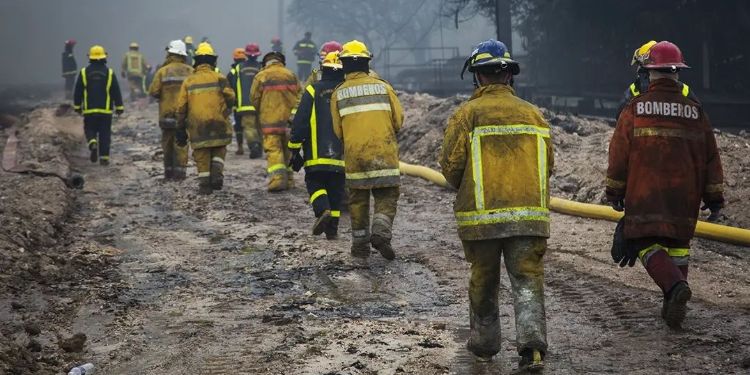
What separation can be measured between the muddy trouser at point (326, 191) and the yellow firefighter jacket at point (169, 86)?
16.9 feet

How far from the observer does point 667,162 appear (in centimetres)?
661

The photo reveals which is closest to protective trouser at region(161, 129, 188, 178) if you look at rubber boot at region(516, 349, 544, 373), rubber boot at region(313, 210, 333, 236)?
rubber boot at region(313, 210, 333, 236)

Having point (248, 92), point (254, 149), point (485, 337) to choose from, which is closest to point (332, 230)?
point (485, 337)

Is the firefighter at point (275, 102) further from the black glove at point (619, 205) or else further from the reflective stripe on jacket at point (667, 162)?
the reflective stripe on jacket at point (667, 162)

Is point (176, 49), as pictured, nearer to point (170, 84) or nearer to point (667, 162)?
point (170, 84)

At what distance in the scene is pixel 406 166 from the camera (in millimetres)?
15336

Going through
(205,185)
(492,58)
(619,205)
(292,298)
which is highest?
(492,58)

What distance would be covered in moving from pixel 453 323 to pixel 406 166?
847cm

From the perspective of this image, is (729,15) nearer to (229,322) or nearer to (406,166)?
(406,166)

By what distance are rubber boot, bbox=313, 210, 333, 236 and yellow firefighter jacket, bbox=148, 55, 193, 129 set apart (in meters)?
5.57

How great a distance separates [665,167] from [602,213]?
4.04m

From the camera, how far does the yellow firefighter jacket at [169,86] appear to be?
1496 cm

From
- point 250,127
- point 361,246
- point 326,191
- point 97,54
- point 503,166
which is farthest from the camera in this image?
point 250,127

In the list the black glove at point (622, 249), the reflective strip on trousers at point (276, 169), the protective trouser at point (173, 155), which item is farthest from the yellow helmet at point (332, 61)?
the protective trouser at point (173, 155)
